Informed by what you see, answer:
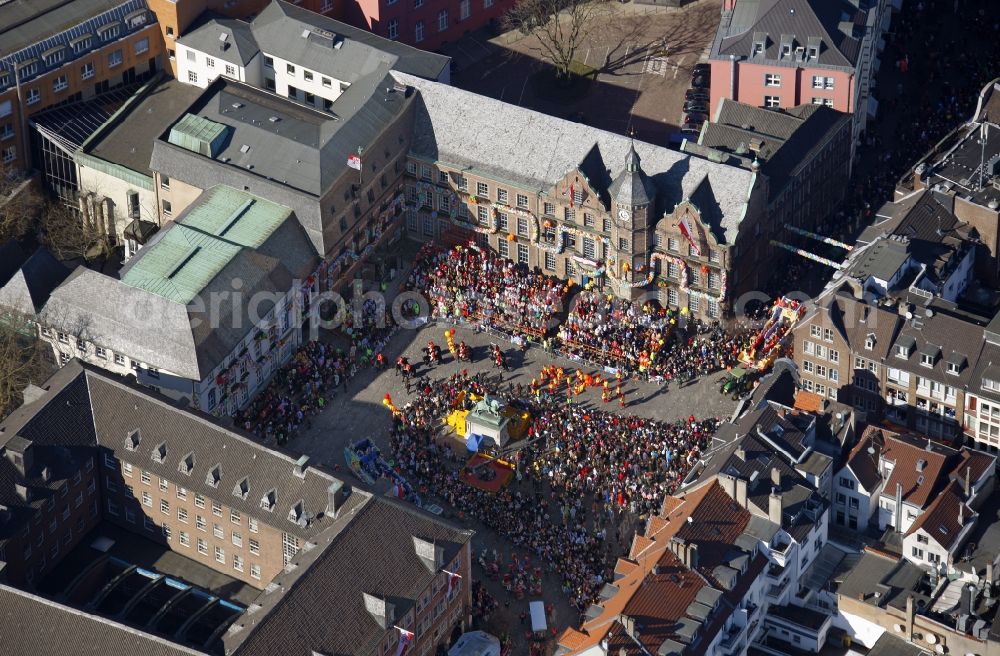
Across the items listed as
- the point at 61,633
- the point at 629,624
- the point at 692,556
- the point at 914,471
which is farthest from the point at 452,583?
the point at 914,471

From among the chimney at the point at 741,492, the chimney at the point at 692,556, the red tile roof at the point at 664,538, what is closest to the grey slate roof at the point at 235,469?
the red tile roof at the point at 664,538

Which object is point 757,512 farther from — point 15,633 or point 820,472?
point 15,633

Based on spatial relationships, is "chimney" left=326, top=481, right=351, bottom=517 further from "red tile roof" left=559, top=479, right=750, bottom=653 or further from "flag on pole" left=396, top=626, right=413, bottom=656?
"red tile roof" left=559, top=479, right=750, bottom=653

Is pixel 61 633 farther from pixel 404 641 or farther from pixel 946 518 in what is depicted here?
pixel 946 518

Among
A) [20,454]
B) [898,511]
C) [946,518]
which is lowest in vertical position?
[898,511]

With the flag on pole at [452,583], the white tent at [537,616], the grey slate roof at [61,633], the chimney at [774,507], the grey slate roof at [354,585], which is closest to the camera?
the grey slate roof at [61,633]

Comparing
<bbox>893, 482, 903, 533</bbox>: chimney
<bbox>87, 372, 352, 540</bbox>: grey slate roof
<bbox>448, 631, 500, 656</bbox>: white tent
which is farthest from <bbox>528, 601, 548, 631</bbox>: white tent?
<bbox>893, 482, 903, 533</bbox>: chimney

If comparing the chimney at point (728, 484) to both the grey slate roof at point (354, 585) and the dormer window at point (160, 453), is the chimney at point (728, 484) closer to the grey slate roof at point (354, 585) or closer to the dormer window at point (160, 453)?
the grey slate roof at point (354, 585)
